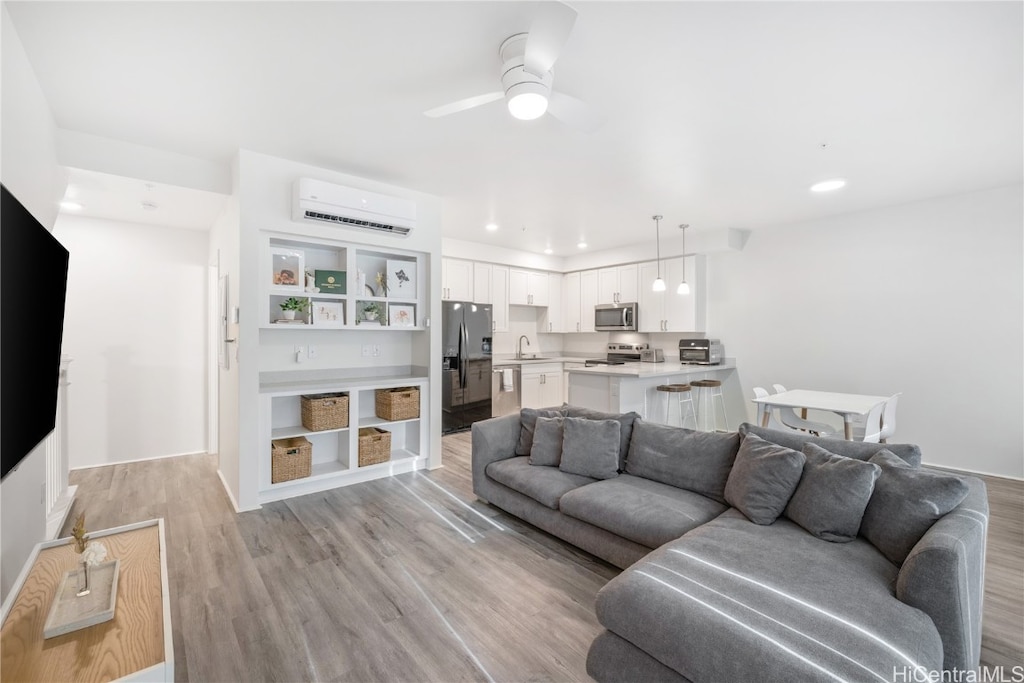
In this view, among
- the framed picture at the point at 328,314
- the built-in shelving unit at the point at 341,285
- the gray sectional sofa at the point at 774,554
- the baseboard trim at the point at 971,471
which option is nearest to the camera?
the gray sectional sofa at the point at 774,554

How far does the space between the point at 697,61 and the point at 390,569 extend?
3.12 meters

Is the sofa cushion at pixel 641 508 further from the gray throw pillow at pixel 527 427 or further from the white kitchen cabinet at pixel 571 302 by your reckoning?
the white kitchen cabinet at pixel 571 302

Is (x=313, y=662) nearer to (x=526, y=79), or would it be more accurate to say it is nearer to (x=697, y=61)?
(x=526, y=79)


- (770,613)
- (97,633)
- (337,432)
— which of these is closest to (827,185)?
(770,613)

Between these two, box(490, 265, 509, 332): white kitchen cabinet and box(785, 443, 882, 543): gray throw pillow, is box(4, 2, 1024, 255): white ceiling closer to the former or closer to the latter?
box(785, 443, 882, 543): gray throw pillow

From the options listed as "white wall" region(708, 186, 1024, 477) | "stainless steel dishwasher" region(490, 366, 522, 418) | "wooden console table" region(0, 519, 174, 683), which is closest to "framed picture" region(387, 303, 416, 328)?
"stainless steel dishwasher" region(490, 366, 522, 418)

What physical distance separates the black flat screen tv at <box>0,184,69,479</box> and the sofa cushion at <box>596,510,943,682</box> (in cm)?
198

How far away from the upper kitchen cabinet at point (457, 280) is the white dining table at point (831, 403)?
154 inches

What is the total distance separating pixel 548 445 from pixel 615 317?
13.0 ft

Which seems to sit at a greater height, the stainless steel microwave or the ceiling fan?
the ceiling fan

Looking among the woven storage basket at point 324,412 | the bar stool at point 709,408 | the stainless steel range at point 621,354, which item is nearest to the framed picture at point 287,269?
the woven storage basket at point 324,412

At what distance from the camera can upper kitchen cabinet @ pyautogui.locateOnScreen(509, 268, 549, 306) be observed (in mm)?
7004

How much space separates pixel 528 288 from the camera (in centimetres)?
720

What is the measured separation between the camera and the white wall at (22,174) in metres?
1.89
